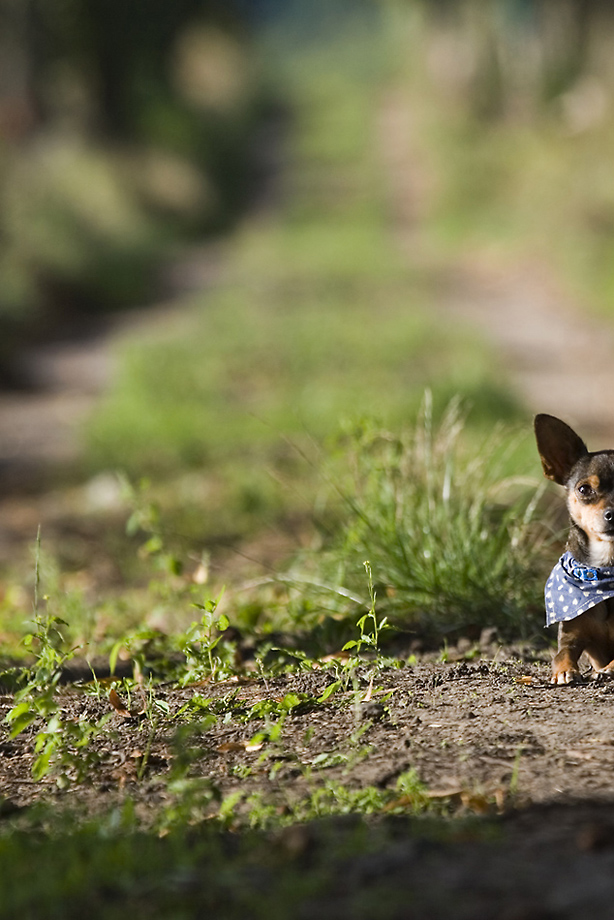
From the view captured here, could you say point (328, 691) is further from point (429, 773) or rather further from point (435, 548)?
point (435, 548)

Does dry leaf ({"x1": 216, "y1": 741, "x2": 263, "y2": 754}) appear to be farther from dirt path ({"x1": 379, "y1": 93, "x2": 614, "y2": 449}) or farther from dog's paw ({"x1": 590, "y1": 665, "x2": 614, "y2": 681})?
dirt path ({"x1": 379, "y1": 93, "x2": 614, "y2": 449})

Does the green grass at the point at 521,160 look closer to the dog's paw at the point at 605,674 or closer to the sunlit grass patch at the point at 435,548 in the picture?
the sunlit grass patch at the point at 435,548

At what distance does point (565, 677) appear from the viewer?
345 centimetres

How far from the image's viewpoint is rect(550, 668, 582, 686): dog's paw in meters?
3.45

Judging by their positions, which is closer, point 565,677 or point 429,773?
point 429,773

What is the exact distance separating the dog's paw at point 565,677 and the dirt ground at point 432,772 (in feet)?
0.10

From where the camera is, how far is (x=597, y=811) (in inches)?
103

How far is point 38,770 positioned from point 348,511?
203 centimetres

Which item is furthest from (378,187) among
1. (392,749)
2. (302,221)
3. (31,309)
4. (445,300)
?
(392,749)

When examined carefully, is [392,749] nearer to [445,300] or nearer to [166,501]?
[166,501]

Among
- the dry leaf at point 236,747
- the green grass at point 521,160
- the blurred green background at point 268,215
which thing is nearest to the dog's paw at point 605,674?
the dry leaf at point 236,747

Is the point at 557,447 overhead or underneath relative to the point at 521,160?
underneath

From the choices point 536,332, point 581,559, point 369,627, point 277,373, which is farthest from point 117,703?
point 536,332

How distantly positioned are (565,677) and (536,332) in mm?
11422
